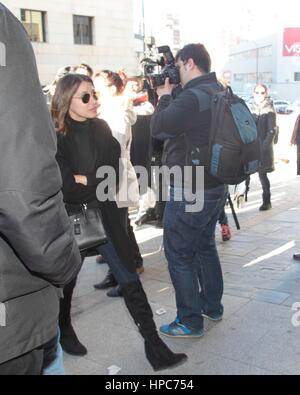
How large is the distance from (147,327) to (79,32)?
3289cm

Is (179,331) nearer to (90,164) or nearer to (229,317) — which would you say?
(229,317)

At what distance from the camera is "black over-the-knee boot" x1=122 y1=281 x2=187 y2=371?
9.45 ft

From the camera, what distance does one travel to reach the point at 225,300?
12.7 feet

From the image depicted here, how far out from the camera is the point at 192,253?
329cm

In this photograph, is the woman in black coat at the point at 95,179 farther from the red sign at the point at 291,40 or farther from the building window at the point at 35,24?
the red sign at the point at 291,40

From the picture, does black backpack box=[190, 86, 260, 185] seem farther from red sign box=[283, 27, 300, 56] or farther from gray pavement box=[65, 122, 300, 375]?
red sign box=[283, 27, 300, 56]

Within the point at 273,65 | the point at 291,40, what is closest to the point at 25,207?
the point at 291,40

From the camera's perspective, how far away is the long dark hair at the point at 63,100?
9.43ft

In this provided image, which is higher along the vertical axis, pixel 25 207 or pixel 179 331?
pixel 25 207

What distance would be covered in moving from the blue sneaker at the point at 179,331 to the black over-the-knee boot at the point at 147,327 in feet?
1.28

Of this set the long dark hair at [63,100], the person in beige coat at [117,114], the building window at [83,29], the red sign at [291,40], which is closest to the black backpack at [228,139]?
the long dark hair at [63,100]

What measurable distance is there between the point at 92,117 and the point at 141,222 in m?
3.61
